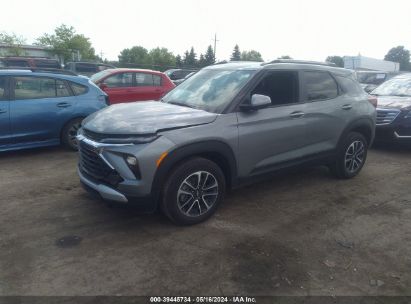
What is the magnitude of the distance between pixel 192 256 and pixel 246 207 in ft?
4.50

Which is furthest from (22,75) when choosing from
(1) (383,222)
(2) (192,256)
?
(1) (383,222)

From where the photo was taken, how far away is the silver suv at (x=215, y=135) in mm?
3520

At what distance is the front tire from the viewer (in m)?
3.68

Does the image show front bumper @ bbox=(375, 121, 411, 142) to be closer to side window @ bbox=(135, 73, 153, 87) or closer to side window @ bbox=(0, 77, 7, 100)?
side window @ bbox=(135, 73, 153, 87)

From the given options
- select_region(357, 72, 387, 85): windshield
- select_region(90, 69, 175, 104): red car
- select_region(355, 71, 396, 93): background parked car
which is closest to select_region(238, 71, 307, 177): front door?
select_region(90, 69, 175, 104): red car

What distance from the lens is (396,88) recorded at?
8.74m

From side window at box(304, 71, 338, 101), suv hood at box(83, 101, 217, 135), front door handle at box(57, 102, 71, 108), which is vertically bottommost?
suv hood at box(83, 101, 217, 135)

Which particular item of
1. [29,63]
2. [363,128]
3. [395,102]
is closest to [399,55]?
[29,63]

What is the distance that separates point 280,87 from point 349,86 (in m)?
→ 1.63

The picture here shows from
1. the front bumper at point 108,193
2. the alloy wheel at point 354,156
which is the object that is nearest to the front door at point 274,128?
the alloy wheel at point 354,156

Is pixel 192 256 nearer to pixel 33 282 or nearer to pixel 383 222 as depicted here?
pixel 33 282

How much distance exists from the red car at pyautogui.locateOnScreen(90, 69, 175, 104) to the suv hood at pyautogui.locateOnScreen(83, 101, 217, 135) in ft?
18.6

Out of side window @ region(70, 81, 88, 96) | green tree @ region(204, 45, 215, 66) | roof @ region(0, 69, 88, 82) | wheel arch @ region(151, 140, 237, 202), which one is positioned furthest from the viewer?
green tree @ region(204, 45, 215, 66)

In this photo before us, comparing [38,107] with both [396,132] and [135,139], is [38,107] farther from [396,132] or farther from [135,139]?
[396,132]
